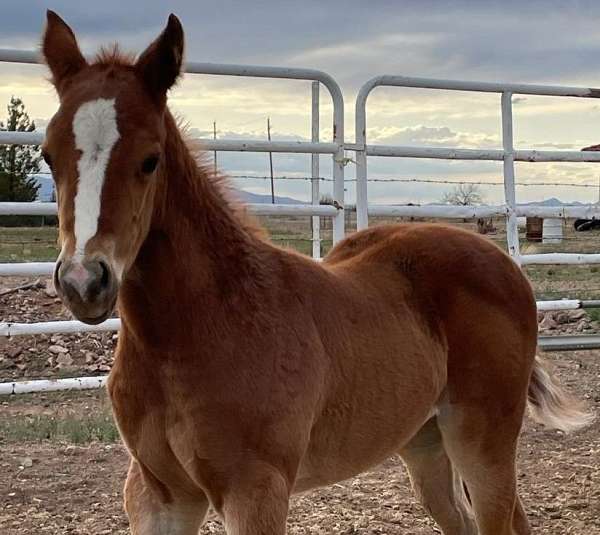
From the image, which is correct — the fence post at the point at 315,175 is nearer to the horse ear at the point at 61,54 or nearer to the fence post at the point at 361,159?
the fence post at the point at 361,159

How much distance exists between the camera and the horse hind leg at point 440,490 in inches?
145

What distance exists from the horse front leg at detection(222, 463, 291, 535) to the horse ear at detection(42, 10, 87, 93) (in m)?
1.24

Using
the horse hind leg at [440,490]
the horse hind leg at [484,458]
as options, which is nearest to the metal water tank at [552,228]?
the horse hind leg at [440,490]

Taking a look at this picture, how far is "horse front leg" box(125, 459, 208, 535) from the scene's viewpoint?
2.76m

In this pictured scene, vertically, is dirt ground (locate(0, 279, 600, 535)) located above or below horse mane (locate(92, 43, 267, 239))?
below

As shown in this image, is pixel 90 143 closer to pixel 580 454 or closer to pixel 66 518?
pixel 66 518

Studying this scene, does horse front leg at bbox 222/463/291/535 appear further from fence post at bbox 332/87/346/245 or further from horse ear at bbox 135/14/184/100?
fence post at bbox 332/87/346/245

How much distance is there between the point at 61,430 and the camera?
5.32 meters

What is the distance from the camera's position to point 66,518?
411 cm

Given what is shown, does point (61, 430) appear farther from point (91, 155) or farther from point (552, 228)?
point (552, 228)

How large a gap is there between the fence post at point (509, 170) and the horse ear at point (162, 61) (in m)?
4.36

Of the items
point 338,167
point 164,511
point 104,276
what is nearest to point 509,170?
point 338,167

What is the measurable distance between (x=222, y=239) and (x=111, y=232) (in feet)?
1.87

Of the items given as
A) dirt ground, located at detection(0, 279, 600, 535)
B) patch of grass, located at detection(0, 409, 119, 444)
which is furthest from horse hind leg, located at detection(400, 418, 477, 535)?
patch of grass, located at detection(0, 409, 119, 444)
